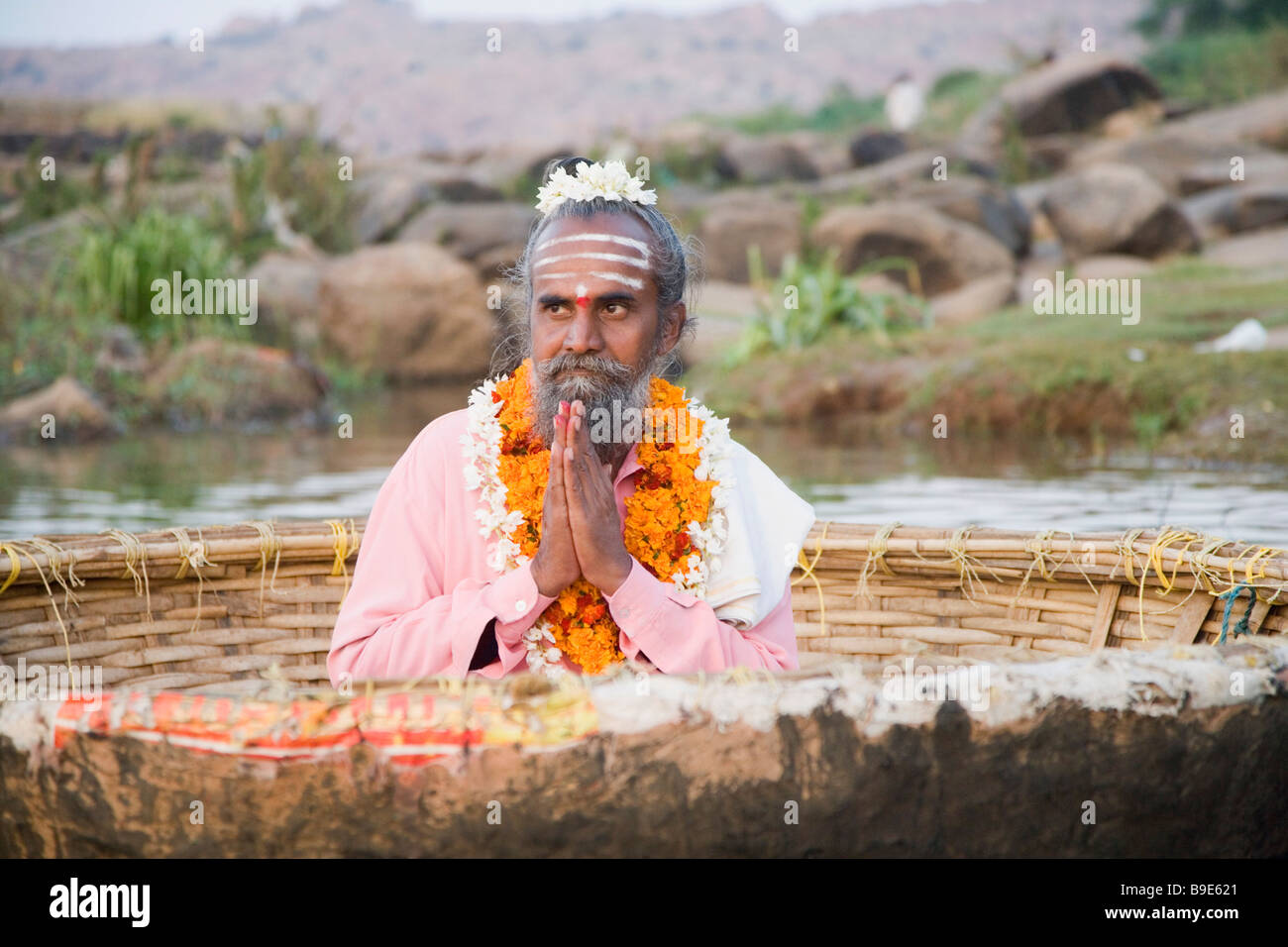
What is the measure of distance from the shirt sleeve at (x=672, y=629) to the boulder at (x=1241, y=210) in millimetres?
15013

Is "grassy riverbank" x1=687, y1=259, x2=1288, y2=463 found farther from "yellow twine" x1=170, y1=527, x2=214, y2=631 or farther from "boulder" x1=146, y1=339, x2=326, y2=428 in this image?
"yellow twine" x1=170, y1=527, x2=214, y2=631

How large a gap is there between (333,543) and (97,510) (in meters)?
3.70

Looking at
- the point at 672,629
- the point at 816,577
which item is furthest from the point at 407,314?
the point at 672,629

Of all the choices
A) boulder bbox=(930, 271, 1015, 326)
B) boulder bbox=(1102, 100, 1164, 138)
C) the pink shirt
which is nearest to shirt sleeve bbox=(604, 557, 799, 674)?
the pink shirt

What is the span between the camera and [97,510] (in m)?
6.91

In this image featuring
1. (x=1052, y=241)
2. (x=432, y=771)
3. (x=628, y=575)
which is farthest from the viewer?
(x=1052, y=241)

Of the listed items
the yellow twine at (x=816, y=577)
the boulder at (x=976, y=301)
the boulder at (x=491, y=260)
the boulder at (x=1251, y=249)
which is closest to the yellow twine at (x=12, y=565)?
the yellow twine at (x=816, y=577)

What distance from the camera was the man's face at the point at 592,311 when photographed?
2.69 meters

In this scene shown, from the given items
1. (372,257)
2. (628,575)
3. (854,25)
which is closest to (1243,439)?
(628,575)

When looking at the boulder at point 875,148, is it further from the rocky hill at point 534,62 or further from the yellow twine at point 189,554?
the yellow twine at point 189,554

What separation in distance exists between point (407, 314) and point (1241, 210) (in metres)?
9.15

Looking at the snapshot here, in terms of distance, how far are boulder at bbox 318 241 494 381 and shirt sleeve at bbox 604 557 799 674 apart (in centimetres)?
1178

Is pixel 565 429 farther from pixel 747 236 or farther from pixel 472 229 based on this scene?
pixel 472 229

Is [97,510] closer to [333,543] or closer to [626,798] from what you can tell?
[333,543]
